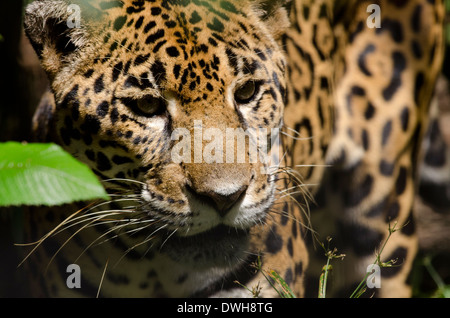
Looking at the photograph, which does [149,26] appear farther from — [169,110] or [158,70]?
[169,110]

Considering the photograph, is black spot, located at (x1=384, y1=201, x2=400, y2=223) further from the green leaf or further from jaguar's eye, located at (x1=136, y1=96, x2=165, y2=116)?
the green leaf

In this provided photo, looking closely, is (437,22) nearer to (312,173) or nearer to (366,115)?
(366,115)

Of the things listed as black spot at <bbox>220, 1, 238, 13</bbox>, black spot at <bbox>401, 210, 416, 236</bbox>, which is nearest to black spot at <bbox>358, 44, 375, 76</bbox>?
black spot at <bbox>401, 210, 416, 236</bbox>

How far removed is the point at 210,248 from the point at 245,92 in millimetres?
837

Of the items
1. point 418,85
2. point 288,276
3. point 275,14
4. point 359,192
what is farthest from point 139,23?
point 418,85

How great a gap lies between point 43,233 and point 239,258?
4.12 feet

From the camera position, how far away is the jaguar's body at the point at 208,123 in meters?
3.40

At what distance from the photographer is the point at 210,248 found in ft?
12.0

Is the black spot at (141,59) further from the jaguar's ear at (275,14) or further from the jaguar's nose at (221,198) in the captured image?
the jaguar's ear at (275,14)

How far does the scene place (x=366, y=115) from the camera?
5.21 meters

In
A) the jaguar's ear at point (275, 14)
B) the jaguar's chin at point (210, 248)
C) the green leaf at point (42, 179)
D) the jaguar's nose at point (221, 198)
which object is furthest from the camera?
the jaguar's ear at point (275, 14)

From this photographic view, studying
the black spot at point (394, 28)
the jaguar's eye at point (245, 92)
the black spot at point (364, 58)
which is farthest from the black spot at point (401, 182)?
the jaguar's eye at point (245, 92)

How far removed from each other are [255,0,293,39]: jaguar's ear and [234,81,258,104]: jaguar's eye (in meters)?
0.49
